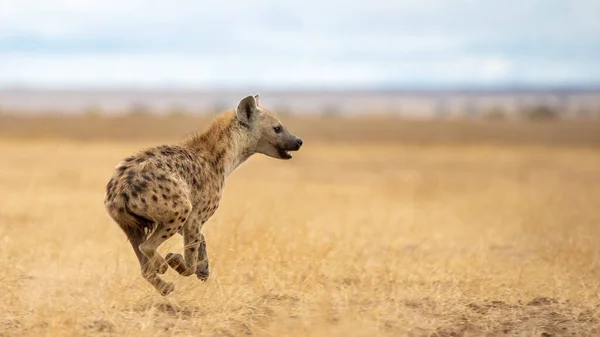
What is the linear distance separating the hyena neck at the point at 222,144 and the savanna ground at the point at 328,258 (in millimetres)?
844

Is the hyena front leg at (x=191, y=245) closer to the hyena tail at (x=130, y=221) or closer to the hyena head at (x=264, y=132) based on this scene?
the hyena tail at (x=130, y=221)

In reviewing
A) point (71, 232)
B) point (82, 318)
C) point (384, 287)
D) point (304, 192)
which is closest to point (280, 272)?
point (384, 287)

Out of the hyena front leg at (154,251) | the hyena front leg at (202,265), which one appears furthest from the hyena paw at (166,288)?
the hyena front leg at (202,265)

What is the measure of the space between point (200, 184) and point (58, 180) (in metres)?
12.6

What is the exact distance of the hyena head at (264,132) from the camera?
8172 millimetres

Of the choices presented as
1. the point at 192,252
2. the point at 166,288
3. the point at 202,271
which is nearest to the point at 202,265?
the point at 202,271

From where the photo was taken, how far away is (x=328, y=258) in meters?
9.08

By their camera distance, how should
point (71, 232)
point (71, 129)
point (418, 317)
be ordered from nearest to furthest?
point (418, 317) < point (71, 232) < point (71, 129)

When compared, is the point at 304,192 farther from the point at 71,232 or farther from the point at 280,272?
the point at 280,272

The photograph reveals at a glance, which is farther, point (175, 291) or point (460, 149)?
point (460, 149)

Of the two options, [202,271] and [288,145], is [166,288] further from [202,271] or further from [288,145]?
[288,145]

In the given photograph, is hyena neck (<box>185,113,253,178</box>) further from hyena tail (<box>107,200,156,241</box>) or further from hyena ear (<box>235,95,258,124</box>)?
hyena tail (<box>107,200,156,241</box>)

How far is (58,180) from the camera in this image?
1933cm

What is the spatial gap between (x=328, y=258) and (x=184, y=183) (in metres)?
2.40
